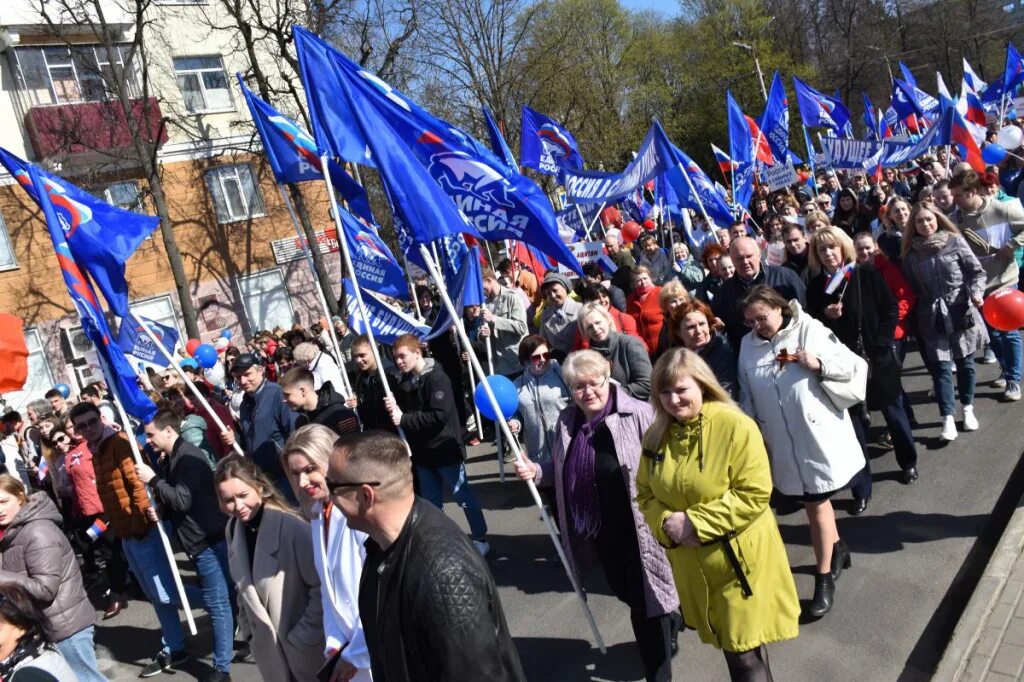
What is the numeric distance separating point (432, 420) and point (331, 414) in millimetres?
737

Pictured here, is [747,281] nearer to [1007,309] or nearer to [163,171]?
[1007,309]

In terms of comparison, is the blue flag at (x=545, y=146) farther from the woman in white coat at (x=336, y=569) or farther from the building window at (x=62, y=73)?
the building window at (x=62, y=73)

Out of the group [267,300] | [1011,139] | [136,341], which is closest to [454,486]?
[136,341]

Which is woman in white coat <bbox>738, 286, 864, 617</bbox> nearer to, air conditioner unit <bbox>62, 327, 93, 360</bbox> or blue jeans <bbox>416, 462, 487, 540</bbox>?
blue jeans <bbox>416, 462, 487, 540</bbox>

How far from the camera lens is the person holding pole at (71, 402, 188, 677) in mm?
5586

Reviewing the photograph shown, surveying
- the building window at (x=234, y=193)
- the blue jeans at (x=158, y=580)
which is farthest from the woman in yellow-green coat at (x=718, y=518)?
the building window at (x=234, y=193)

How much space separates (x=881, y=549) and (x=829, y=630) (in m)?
0.96

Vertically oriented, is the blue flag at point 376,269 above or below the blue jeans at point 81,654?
above

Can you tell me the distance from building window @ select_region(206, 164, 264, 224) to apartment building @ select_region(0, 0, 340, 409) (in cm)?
3

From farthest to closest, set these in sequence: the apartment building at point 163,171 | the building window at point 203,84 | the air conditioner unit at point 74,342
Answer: the building window at point 203,84 → the air conditioner unit at point 74,342 → the apartment building at point 163,171

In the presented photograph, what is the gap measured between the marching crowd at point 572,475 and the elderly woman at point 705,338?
0.05 feet

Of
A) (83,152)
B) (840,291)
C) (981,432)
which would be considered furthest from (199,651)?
(83,152)

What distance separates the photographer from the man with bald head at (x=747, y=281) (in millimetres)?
5750

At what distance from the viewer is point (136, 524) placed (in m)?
5.68
